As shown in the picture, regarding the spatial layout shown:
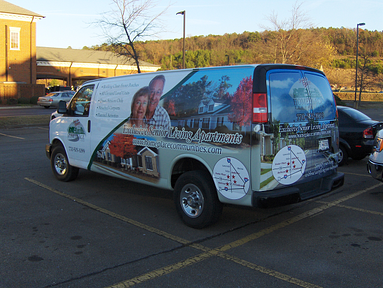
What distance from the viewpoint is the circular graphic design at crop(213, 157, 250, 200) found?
434 cm

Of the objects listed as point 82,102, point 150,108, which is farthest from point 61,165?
point 150,108

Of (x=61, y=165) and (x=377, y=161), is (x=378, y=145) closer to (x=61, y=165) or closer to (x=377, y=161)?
(x=377, y=161)

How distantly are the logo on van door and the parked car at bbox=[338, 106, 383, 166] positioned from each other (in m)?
6.28

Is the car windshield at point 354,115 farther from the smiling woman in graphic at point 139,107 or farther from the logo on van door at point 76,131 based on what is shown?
the logo on van door at point 76,131

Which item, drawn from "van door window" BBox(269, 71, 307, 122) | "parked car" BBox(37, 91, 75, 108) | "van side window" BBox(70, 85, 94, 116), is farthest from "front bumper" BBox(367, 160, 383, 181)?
"parked car" BBox(37, 91, 75, 108)

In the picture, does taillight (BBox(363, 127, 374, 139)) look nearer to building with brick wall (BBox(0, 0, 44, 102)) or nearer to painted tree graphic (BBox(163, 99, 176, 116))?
painted tree graphic (BBox(163, 99, 176, 116))

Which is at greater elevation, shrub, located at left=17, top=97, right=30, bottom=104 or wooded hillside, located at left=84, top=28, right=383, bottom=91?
wooded hillside, located at left=84, top=28, right=383, bottom=91

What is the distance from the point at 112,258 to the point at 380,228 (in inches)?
142

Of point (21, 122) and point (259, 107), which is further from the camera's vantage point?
point (21, 122)

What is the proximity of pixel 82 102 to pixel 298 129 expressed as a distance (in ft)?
13.9

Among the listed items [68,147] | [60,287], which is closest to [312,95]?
[60,287]

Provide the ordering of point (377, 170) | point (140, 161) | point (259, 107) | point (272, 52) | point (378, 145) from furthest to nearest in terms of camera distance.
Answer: point (272, 52), point (378, 145), point (377, 170), point (140, 161), point (259, 107)

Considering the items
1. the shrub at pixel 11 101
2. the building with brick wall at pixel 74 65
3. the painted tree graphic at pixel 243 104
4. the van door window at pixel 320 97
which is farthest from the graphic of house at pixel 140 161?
the building with brick wall at pixel 74 65

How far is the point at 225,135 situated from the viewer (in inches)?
174
